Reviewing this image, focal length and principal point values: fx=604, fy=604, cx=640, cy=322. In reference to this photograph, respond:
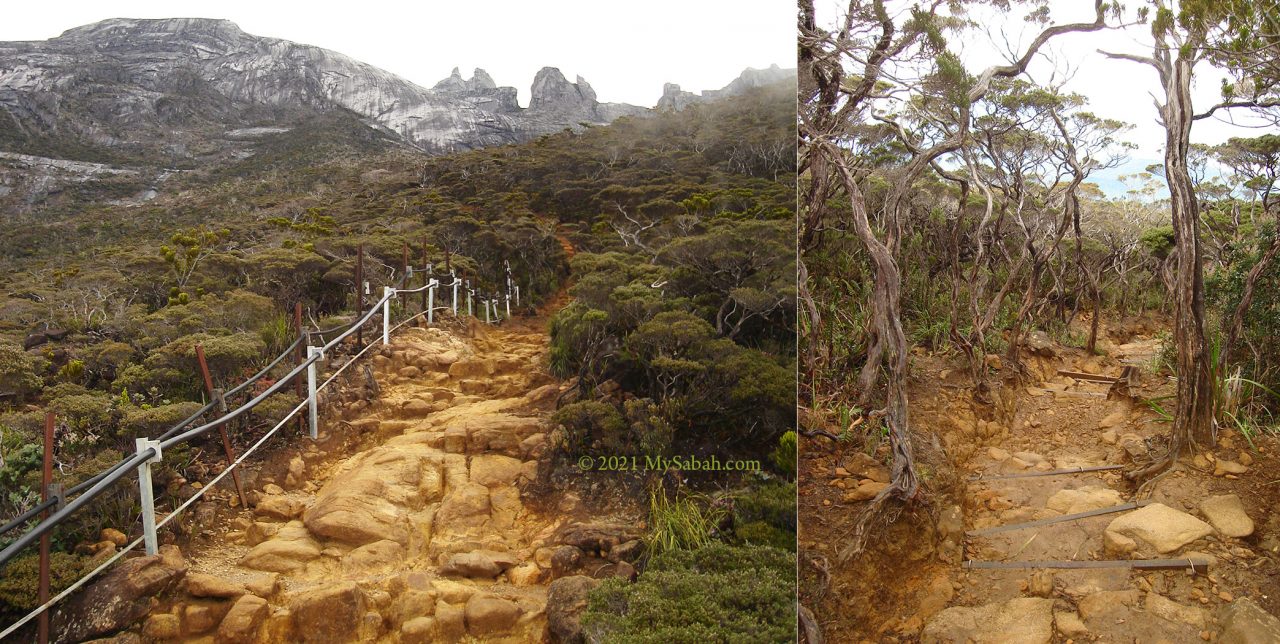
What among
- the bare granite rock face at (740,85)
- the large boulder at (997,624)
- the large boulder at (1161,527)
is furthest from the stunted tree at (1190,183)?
the bare granite rock face at (740,85)

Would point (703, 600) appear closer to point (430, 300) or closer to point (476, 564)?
point (476, 564)

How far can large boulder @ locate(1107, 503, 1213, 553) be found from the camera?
301 cm

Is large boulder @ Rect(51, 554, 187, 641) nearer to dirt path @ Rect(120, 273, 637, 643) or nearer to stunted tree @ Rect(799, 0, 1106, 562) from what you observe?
dirt path @ Rect(120, 273, 637, 643)

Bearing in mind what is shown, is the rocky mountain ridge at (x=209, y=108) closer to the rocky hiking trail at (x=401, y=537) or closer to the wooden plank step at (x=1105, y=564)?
the rocky hiking trail at (x=401, y=537)

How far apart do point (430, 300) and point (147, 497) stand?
877mm

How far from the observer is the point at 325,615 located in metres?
1.24

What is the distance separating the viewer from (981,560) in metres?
3.46

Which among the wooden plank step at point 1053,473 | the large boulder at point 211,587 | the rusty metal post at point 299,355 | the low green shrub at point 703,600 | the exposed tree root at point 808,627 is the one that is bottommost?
the exposed tree root at point 808,627

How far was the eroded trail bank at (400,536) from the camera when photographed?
1.21 m

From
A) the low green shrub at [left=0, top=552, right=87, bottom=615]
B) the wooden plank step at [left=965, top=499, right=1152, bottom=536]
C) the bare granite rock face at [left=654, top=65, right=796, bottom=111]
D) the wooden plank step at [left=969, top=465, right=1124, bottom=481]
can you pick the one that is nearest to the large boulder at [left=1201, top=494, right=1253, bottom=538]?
the wooden plank step at [left=965, top=499, right=1152, bottom=536]

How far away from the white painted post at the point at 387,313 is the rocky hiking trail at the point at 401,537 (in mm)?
103

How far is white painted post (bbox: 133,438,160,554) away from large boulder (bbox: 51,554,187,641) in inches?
1.7

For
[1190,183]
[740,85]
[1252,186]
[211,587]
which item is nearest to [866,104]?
[1190,183]

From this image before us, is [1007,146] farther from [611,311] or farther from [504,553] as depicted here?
[504,553]
